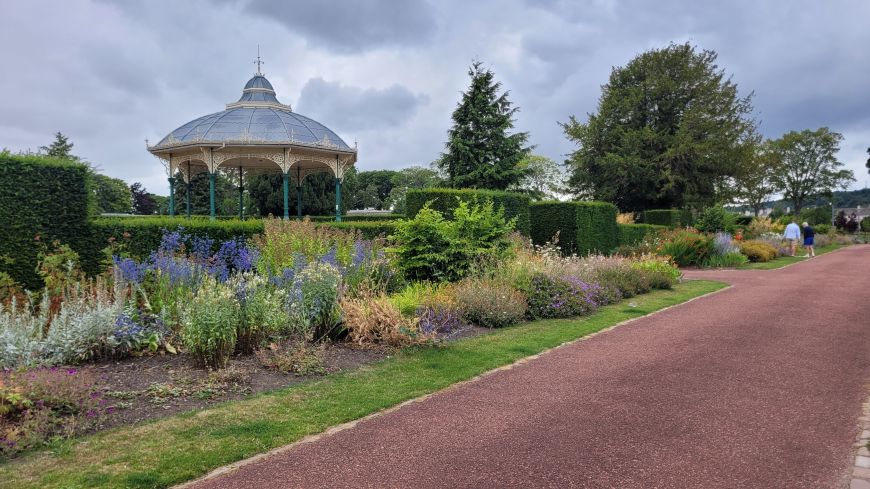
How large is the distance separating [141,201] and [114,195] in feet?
21.3

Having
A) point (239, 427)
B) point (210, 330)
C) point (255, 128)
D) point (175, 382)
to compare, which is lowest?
point (239, 427)

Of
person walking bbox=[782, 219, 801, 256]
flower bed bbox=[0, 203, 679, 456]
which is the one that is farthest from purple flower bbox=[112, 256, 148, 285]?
person walking bbox=[782, 219, 801, 256]

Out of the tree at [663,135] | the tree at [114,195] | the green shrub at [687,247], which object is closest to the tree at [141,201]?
the tree at [114,195]

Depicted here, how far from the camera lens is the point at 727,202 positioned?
35.8 m

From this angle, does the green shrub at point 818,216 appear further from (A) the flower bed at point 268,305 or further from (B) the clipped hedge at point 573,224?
(A) the flower bed at point 268,305

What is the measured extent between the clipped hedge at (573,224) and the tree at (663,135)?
1473 cm

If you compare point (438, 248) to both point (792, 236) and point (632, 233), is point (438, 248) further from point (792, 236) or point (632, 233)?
point (792, 236)

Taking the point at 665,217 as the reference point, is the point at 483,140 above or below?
above

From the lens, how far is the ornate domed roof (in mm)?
19297

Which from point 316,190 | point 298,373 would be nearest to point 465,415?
point 298,373

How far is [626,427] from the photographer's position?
4.00m

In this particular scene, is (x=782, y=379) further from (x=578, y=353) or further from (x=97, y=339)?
(x=97, y=339)

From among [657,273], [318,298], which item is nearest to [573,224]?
[657,273]

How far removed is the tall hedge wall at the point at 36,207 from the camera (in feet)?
28.5
